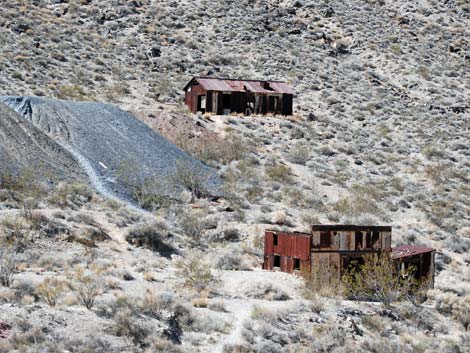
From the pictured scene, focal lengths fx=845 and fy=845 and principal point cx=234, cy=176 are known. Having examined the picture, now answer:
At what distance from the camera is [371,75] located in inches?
2785

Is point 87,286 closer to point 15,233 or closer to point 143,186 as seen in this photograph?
point 15,233

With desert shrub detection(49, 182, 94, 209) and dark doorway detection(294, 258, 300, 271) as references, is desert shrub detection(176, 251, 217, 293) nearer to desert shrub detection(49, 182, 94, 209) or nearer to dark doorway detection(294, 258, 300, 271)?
dark doorway detection(294, 258, 300, 271)

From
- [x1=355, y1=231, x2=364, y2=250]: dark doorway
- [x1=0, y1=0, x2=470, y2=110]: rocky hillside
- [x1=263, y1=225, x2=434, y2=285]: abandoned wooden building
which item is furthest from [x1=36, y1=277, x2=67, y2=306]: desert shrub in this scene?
[x1=0, y1=0, x2=470, y2=110]: rocky hillside

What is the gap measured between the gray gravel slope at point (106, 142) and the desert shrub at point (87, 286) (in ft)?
40.9

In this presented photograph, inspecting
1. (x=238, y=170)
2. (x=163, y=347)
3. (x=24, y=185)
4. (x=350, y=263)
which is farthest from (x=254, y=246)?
(x=163, y=347)

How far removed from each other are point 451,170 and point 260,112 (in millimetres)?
13975

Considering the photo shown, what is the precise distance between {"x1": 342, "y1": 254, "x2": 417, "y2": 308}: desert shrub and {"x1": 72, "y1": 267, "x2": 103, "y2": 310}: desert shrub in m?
8.32

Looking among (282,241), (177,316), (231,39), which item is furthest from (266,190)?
(231,39)

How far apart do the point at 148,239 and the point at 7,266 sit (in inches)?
334

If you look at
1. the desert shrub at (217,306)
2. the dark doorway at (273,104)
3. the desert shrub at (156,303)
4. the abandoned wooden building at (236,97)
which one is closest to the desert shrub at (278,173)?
the abandoned wooden building at (236,97)

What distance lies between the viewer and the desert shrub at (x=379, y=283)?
27.1m

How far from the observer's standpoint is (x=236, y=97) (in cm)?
5778

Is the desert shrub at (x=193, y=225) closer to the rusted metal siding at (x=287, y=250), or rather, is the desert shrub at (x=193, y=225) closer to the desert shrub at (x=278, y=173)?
the rusted metal siding at (x=287, y=250)

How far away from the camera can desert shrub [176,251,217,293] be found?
26359 millimetres
